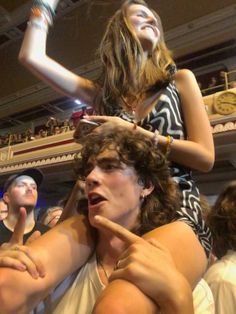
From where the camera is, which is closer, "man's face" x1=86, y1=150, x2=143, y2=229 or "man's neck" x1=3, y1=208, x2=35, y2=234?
"man's face" x1=86, y1=150, x2=143, y2=229

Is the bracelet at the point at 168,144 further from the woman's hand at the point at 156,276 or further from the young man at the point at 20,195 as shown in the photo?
the young man at the point at 20,195

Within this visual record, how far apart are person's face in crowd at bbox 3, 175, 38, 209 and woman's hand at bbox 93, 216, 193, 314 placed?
1999 millimetres

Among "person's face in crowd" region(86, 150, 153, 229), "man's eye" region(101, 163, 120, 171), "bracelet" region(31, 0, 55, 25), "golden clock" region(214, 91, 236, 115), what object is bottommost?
"person's face in crowd" region(86, 150, 153, 229)

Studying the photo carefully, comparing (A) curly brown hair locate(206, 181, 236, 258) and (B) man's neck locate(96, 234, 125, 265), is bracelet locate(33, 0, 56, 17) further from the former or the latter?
(A) curly brown hair locate(206, 181, 236, 258)

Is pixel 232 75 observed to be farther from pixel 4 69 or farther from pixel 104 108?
pixel 104 108

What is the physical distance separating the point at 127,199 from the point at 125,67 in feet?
1.28

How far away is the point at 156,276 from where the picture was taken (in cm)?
58

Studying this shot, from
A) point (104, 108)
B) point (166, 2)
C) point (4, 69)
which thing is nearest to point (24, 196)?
point (104, 108)

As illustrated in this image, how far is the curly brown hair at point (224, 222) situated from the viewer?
157 centimetres

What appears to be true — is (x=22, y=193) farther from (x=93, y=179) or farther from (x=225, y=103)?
(x=225, y=103)

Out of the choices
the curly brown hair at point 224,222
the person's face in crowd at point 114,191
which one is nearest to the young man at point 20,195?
the curly brown hair at point 224,222

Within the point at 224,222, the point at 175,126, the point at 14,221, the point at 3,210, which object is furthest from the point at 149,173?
the point at 3,210

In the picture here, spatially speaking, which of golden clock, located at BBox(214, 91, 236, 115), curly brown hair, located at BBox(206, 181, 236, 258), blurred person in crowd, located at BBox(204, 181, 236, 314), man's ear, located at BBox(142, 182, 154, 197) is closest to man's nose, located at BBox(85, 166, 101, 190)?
man's ear, located at BBox(142, 182, 154, 197)

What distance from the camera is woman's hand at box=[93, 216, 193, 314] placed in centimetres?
57
